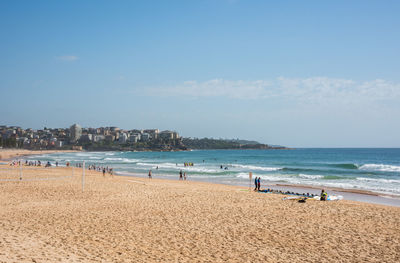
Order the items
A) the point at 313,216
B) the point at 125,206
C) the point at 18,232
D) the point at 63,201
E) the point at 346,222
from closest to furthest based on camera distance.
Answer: the point at 18,232 < the point at 346,222 < the point at 313,216 < the point at 125,206 < the point at 63,201

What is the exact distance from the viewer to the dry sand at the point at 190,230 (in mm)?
7164

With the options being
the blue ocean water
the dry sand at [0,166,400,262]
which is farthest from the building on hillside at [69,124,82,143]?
the dry sand at [0,166,400,262]

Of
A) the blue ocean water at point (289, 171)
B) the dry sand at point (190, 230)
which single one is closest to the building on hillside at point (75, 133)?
the blue ocean water at point (289, 171)

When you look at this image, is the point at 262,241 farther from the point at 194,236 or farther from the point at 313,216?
the point at 313,216

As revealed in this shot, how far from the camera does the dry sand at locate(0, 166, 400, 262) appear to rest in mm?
7164

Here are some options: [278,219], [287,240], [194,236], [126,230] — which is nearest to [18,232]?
[126,230]

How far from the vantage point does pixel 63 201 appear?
14.1 metres

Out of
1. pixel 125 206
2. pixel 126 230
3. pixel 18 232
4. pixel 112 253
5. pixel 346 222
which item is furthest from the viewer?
pixel 125 206

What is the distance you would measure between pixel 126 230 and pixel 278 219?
5338 mm

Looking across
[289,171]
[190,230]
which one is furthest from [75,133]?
[190,230]

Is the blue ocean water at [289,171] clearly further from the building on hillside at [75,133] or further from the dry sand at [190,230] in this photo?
the building on hillside at [75,133]

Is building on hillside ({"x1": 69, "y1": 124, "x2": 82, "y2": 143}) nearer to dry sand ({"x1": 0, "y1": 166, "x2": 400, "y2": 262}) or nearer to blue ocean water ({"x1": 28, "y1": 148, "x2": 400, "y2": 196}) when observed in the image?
blue ocean water ({"x1": 28, "y1": 148, "x2": 400, "y2": 196})

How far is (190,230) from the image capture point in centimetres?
946

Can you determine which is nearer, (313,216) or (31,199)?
(313,216)
